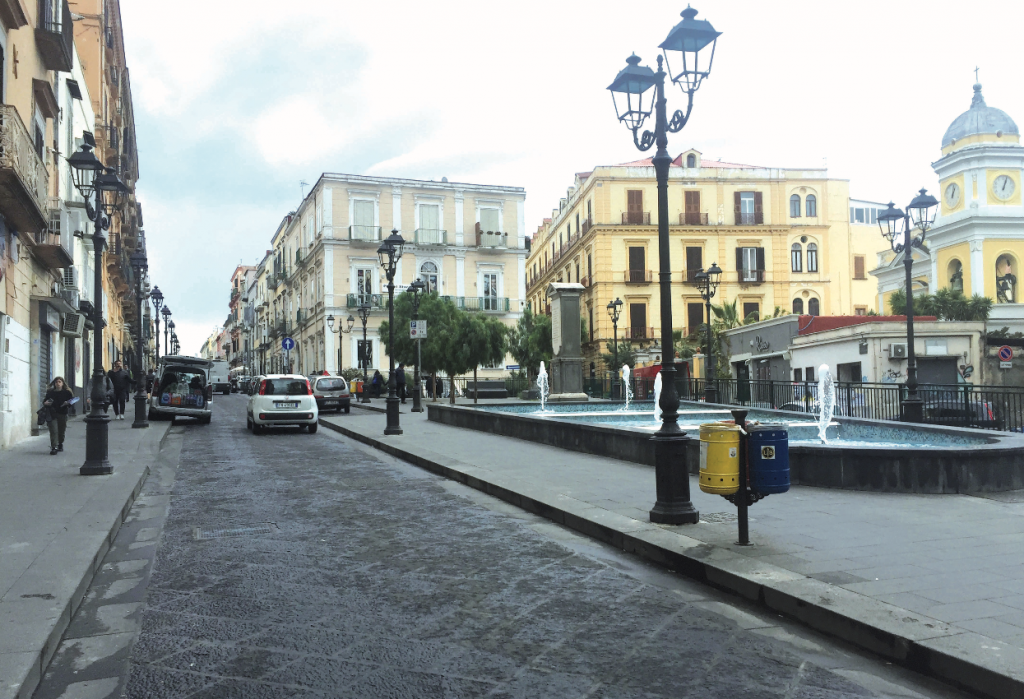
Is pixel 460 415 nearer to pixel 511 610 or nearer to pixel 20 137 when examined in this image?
pixel 20 137

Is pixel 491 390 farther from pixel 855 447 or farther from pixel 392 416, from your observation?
pixel 855 447

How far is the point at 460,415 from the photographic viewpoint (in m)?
21.0

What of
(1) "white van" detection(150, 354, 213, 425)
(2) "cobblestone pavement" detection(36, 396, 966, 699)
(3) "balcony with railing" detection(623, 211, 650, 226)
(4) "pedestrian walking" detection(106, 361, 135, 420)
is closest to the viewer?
(2) "cobblestone pavement" detection(36, 396, 966, 699)

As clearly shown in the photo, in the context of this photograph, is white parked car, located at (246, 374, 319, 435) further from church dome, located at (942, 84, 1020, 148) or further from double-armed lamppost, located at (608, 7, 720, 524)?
church dome, located at (942, 84, 1020, 148)

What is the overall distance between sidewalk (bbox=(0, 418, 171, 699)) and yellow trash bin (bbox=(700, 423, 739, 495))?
440 centimetres

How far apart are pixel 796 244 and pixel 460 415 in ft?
131

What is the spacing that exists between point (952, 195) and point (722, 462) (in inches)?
1749

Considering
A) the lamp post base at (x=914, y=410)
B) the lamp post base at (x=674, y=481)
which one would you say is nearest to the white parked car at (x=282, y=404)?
the lamp post base at (x=914, y=410)

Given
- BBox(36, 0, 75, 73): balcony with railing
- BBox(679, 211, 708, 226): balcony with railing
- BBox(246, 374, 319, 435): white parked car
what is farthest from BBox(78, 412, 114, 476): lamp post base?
BBox(679, 211, 708, 226): balcony with railing

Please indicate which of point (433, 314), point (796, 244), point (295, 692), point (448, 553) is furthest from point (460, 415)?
point (796, 244)

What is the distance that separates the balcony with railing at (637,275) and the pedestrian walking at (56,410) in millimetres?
42233

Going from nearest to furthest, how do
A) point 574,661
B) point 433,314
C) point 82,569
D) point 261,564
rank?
1. point 574,661
2. point 82,569
3. point 261,564
4. point 433,314

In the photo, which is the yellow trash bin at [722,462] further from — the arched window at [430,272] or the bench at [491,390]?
the arched window at [430,272]

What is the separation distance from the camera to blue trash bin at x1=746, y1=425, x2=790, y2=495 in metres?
6.24
